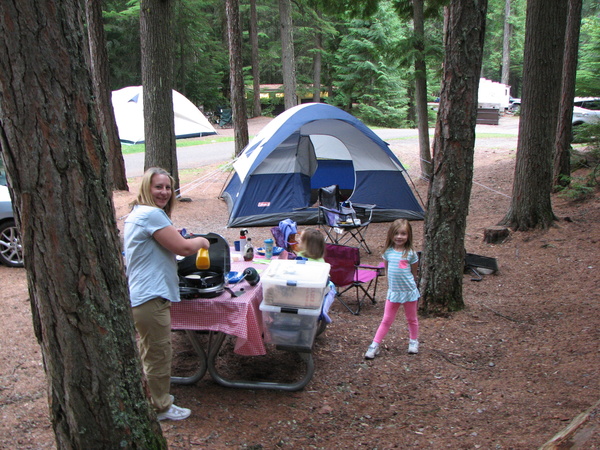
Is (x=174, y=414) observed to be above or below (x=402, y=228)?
below

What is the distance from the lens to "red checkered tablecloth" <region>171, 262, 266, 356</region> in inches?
133

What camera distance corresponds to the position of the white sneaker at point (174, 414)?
10.3 feet

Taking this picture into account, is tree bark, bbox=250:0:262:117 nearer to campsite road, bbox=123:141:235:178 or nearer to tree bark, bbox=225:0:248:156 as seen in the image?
campsite road, bbox=123:141:235:178

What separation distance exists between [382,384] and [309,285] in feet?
3.28

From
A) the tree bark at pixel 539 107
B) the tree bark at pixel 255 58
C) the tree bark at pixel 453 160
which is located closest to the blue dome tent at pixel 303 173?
the tree bark at pixel 539 107

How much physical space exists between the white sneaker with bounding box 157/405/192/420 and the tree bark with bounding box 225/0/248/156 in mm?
8724

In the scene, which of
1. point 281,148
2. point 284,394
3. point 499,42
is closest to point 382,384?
point 284,394

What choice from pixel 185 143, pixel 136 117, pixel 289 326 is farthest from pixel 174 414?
pixel 136 117

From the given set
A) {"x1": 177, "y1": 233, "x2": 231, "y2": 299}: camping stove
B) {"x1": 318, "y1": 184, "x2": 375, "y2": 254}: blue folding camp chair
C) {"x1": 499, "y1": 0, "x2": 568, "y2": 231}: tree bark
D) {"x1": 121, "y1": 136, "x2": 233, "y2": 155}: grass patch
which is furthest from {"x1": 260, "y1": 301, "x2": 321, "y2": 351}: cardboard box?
{"x1": 121, "y1": 136, "x2": 233, "y2": 155}: grass patch

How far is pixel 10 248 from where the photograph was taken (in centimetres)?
622

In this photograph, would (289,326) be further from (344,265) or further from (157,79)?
(157,79)

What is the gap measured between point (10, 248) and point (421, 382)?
5056mm

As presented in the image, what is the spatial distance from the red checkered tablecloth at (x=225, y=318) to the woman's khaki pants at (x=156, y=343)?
0.35 meters

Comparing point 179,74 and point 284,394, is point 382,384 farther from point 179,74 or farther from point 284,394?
point 179,74
